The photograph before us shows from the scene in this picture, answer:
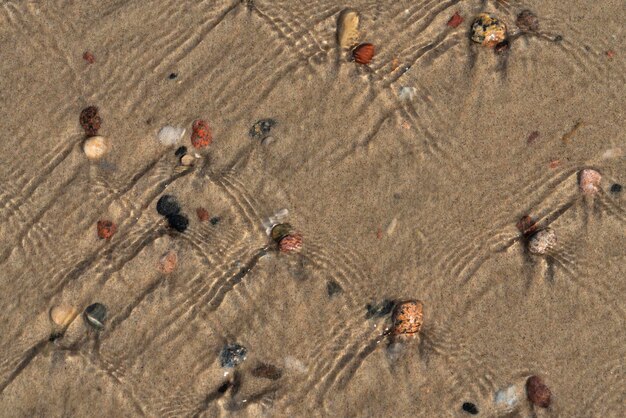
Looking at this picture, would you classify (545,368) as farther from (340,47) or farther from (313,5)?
(313,5)

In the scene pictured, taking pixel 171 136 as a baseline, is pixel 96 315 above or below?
below

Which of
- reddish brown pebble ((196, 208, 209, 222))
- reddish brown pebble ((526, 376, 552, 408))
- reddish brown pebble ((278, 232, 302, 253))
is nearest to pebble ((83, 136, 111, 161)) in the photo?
reddish brown pebble ((196, 208, 209, 222))

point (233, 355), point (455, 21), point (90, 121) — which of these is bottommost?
point (233, 355)

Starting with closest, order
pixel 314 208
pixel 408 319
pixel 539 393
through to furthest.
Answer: pixel 539 393, pixel 408 319, pixel 314 208

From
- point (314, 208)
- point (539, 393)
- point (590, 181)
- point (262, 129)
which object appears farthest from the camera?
point (262, 129)

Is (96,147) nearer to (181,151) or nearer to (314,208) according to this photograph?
(181,151)

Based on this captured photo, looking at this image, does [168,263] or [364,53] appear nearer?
[168,263]

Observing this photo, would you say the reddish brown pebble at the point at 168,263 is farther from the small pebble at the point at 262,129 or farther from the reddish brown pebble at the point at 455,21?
the reddish brown pebble at the point at 455,21

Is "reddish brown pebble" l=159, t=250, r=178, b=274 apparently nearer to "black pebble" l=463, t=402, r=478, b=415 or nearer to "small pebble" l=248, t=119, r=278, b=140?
"small pebble" l=248, t=119, r=278, b=140

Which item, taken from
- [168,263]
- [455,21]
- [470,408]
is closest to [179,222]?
[168,263]
